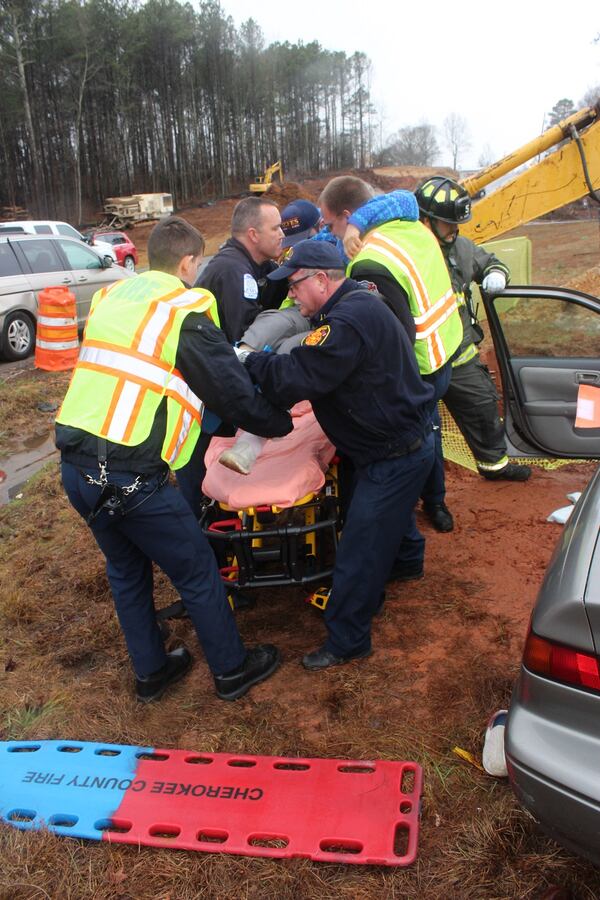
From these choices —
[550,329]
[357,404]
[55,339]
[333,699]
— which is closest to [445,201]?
[357,404]

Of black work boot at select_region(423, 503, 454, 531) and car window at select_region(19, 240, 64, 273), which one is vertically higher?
car window at select_region(19, 240, 64, 273)

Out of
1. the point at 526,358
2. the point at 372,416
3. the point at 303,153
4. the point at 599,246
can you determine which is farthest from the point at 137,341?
the point at 303,153

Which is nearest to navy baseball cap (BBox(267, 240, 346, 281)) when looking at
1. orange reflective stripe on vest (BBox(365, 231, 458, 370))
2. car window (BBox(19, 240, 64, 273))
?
orange reflective stripe on vest (BBox(365, 231, 458, 370))

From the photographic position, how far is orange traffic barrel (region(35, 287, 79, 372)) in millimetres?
9812

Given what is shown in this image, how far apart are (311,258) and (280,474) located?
960mm

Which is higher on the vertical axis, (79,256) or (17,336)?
(79,256)

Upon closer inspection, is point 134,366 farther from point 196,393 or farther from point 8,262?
point 8,262

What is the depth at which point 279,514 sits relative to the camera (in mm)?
3129

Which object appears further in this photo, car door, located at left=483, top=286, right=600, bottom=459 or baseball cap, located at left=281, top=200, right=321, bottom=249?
baseball cap, located at left=281, top=200, right=321, bottom=249

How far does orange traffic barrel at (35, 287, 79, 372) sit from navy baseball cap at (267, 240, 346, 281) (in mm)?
7742

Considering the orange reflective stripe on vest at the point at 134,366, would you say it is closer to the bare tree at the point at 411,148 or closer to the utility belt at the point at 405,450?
the utility belt at the point at 405,450

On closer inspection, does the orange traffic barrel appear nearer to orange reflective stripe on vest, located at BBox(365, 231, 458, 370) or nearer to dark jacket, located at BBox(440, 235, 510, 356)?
dark jacket, located at BBox(440, 235, 510, 356)

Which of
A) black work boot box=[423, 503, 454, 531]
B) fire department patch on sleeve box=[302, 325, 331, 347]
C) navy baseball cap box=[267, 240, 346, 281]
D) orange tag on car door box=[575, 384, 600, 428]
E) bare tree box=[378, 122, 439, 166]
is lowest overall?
black work boot box=[423, 503, 454, 531]

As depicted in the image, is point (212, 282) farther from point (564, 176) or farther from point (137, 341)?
point (564, 176)
